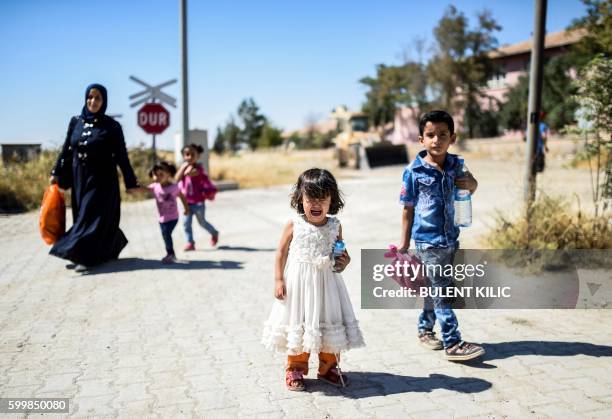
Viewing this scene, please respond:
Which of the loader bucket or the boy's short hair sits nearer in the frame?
the boy's short hair

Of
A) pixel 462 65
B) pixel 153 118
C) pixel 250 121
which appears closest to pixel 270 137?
pixel 250 121

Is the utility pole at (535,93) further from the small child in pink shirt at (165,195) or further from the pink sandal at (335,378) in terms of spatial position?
the small child in pink shirt at (165,195)

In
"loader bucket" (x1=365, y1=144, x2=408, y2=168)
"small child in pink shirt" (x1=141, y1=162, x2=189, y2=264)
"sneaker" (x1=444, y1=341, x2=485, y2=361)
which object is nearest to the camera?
"sneaker" (x1=444, y1=341, x2=485, y2=361)

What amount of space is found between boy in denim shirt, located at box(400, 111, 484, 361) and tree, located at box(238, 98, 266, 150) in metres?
76.9

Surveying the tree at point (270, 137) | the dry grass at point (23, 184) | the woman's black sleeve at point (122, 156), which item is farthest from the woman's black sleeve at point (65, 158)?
the tree at point (270, 137)

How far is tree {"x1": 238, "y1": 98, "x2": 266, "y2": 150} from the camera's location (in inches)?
3174

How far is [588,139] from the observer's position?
6.12 m

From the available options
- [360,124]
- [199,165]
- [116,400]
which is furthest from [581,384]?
[360,124]

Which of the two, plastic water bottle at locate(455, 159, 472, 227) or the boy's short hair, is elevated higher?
the boy's short hair

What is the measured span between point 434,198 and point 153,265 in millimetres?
4318

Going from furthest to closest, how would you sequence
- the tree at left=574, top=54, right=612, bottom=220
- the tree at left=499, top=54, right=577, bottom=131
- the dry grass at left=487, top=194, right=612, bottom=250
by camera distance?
1. the tree at left=499, top=54, right=577, bottom=131
2. the dry grass at left=487, top=194, right=612, bottom=250
3. the tree at left=574, top=54, right=612, bottom=220

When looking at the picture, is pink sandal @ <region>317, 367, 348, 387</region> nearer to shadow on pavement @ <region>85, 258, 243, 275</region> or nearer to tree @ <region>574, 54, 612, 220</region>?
shadow on pavement @ <region>85, 258, 243, 275</region>

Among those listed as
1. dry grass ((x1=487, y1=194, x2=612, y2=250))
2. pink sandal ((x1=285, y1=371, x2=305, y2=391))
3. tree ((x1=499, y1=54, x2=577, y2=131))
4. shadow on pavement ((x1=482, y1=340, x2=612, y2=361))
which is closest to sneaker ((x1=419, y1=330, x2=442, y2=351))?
shadow on pavement ((x1=482, y1=340, x2=612, y2=361))

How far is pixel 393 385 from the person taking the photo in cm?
342
